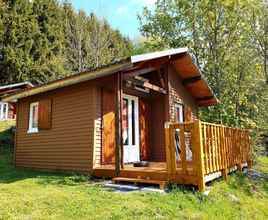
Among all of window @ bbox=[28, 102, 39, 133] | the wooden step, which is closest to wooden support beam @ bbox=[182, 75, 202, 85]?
window @ bbox=[28, 102, 39, 133]

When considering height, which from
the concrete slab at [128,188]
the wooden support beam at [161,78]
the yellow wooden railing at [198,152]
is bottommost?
the concrete slab at [128,188]

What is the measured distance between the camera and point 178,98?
11008 mm

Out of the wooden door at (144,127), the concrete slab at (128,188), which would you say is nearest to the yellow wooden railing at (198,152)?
the concrete slab at (128,188)

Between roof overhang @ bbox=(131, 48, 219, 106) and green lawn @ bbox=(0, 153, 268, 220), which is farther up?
roof overhang @ bbox=(131, 48, 219, 106)

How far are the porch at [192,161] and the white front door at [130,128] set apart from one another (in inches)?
63.3

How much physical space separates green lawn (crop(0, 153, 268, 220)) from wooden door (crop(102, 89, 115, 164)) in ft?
3.95

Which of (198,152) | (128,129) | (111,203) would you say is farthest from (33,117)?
(198,152)

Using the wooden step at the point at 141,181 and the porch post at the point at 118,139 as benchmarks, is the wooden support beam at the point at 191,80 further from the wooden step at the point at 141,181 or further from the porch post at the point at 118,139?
the wooden step at the point at 141,181

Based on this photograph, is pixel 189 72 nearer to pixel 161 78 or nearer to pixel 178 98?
pixel 178 98

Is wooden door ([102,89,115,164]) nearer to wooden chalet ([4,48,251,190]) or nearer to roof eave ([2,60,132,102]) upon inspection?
wooden chalet ([4,48,251,190])

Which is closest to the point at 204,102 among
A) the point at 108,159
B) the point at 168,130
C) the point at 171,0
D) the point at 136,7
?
the point at 108,159

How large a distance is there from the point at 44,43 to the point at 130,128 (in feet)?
66.5

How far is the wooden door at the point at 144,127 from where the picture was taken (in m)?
9.81

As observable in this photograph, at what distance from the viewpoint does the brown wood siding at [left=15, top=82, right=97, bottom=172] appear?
775 centimetres
